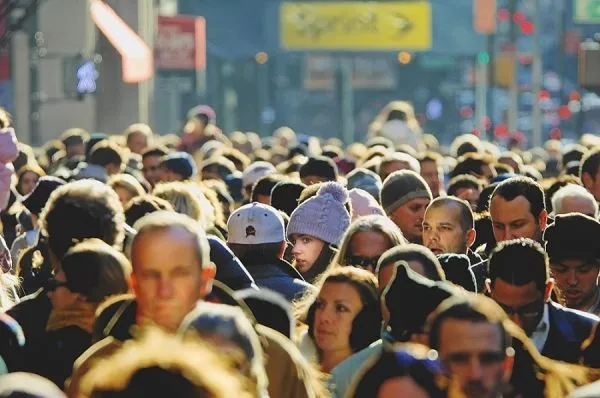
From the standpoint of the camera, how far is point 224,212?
15.1 m

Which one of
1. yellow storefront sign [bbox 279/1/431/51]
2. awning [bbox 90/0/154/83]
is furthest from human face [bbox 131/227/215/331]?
yellow storefront sign [bbox 279/1/431/51]

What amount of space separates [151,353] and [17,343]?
87.0 inches

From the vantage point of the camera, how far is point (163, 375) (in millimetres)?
4945

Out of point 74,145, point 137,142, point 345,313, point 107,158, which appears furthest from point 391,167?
point 345,313

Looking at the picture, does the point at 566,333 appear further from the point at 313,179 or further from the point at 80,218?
the point at 313,179

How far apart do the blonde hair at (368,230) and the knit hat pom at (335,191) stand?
1.74 meters

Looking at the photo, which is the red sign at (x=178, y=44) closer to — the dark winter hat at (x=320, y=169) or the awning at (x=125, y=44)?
the awning at (x=125, y=44)

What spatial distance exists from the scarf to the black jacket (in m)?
1.89

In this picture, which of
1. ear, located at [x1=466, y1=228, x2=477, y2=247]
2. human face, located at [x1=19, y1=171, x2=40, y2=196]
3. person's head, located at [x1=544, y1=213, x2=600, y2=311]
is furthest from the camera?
human face, located at [x1=19, y1=171, x2=40, y2=196]

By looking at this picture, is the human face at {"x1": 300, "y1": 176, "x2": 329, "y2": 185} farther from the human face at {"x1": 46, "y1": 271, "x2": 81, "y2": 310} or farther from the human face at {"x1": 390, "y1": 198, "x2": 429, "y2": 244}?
the human face at {"x1": 46, "y1": 271, "x2": 81, "y2": 310}

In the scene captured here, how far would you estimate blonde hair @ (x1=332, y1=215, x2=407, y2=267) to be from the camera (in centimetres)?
1004

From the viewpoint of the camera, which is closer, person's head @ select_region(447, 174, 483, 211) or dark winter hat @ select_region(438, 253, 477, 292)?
dark winter hat @ select_region(438, 253, 477, 292)

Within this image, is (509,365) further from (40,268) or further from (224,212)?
(224,212)

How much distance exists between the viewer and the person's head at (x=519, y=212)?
11.5 m
